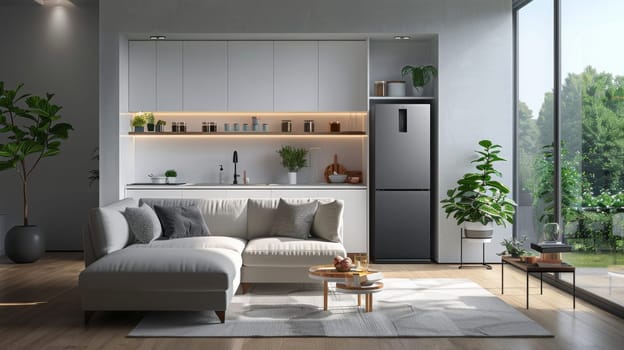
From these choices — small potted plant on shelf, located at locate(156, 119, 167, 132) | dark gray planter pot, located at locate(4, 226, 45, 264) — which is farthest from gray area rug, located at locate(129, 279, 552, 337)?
dark gray planter pot, located at locate(4, 226, 45, 264)

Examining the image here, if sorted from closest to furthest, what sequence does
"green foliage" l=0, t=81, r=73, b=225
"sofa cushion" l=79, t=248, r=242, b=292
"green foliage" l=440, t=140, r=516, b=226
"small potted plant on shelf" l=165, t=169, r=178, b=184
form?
"sofa cushion" l=79, t=248, r=242, b=292 → "green foliage" l=440, t=140, r=516, b=226 → "green foliage" l=0, t=81, r=73, b=225 → "small potted plant on shelf" l=165, t=169, r=178, b=184

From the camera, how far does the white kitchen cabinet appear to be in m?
7.57

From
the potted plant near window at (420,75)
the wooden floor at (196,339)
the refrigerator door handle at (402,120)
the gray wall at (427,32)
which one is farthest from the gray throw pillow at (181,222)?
the potted plant near window at (420,75)

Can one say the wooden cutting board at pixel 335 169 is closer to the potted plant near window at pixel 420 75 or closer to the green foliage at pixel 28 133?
the potted plant near window at pixel 420 75

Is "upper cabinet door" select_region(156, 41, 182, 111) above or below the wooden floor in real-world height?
above

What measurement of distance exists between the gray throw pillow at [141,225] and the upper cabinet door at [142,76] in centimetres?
221

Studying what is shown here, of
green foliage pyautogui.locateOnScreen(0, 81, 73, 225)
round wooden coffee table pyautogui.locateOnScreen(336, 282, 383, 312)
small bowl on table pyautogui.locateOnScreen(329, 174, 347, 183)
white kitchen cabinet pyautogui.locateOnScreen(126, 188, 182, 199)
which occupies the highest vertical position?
green foliage pyautogui.locateOnScreen(0, 81, 73, 225)

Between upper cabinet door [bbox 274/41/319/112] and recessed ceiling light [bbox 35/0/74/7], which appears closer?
upper cabinet door [bbox 274/41/319/112]

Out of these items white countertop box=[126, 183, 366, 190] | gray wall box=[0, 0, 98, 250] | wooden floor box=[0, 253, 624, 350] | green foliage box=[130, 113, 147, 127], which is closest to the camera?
wooden floor box=[0, 253, 624, 350]

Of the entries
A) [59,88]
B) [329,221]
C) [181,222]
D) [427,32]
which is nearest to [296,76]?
[427,32]

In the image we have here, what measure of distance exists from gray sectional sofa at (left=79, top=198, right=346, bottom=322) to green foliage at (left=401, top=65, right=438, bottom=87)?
2117 mm

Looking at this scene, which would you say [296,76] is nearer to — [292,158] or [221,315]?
[292,158]

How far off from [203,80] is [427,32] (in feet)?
8.72

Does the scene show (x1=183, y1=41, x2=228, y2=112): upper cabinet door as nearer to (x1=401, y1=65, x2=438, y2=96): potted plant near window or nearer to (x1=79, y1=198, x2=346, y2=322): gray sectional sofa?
(x1=79, y1=198, x2=346, y2=322): gray sectional sofa
